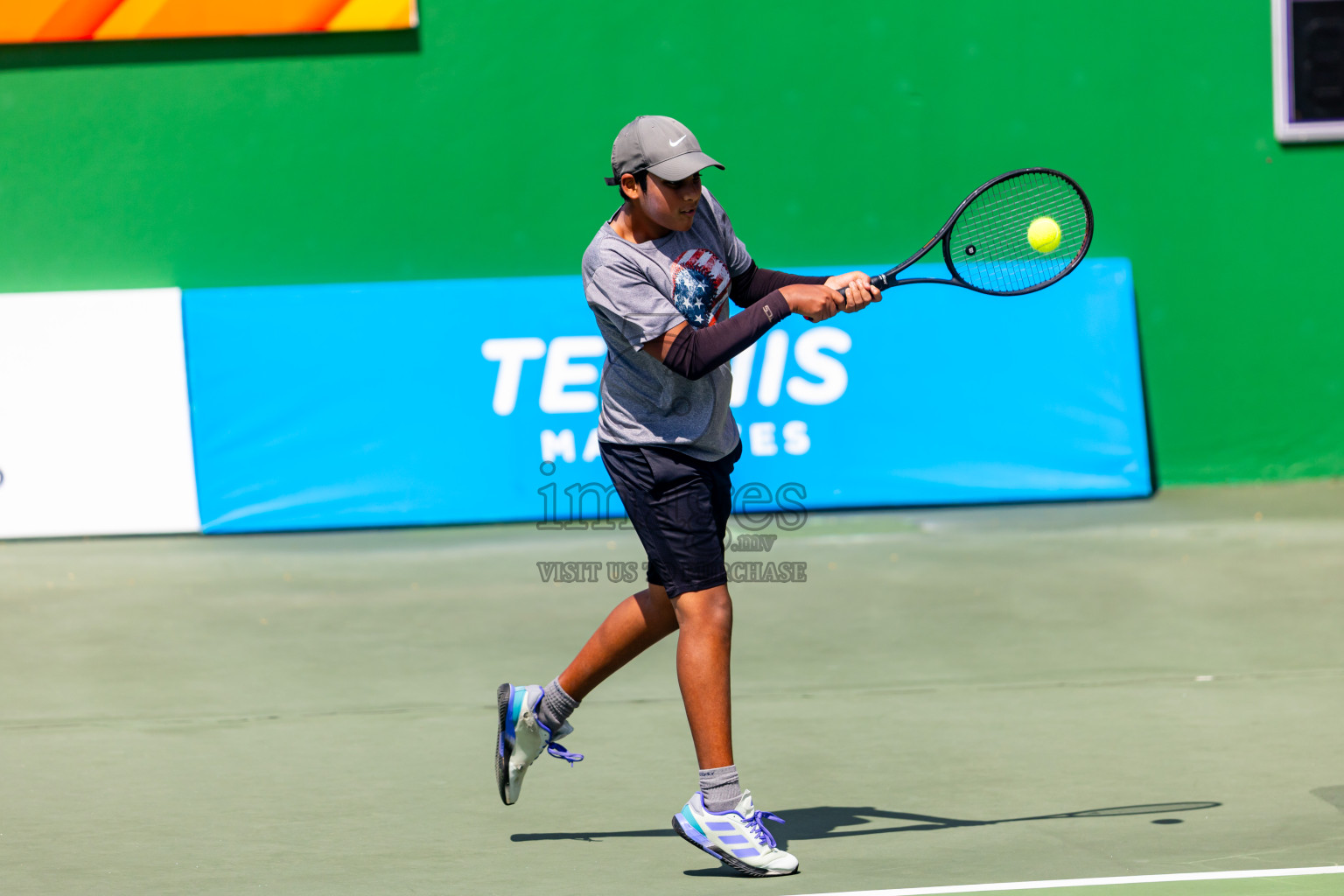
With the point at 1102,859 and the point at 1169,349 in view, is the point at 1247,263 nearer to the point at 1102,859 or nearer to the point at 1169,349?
the point at 1169,349

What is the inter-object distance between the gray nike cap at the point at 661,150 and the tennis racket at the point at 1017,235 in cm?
52

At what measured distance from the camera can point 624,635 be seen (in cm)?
390

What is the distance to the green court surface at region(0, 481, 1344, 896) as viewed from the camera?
3.63 meters

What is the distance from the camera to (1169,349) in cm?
866

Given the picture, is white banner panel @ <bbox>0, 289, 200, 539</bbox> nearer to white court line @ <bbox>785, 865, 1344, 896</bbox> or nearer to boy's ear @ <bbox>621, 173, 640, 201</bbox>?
boy's ear @ <bbox>621, 173, 640, 201</bbox>

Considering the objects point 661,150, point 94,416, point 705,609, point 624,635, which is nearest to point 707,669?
point 705,609

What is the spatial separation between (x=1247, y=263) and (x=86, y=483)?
20.7 ft

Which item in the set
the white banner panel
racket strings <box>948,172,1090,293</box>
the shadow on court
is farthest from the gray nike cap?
the white banner panel

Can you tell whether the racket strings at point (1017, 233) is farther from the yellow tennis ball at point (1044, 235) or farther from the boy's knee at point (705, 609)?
the boy's knee at point (705, 609)

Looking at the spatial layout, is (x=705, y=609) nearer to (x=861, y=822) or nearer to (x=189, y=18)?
(x=861, y=822)

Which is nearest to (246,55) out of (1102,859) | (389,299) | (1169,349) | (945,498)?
(389,299)

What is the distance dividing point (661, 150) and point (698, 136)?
482 cm

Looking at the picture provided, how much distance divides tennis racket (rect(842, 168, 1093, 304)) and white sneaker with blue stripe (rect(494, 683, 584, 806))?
1.36 meters

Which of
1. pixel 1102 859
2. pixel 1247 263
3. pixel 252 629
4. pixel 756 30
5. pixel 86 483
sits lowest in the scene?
pixel 1102 859
